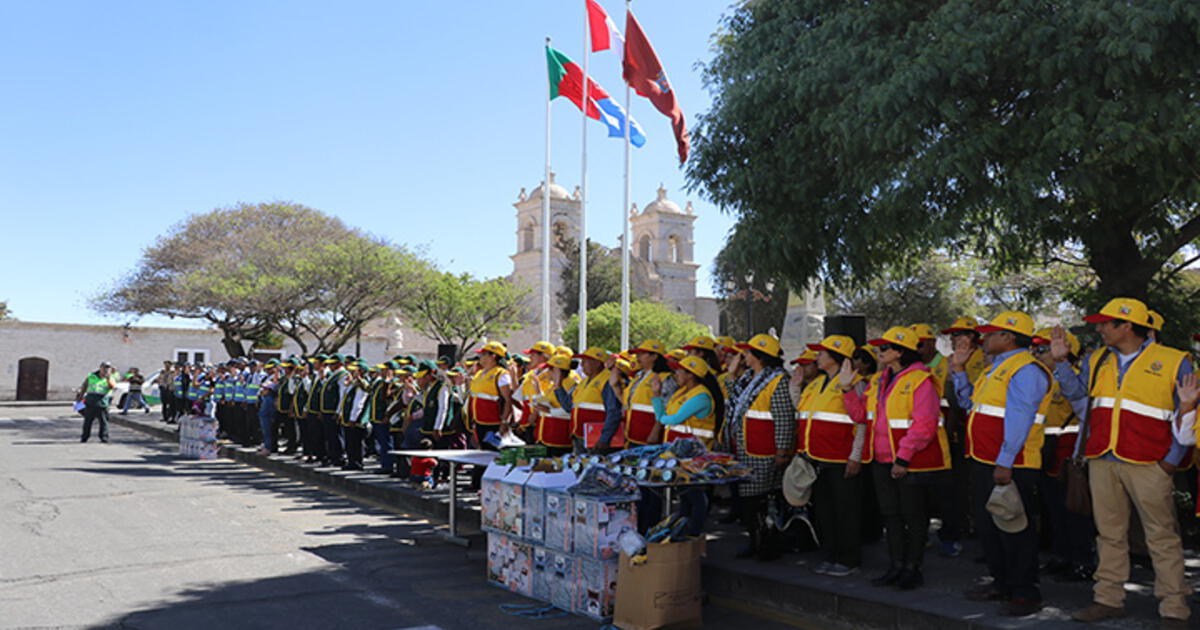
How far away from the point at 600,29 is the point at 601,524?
14.2 metres

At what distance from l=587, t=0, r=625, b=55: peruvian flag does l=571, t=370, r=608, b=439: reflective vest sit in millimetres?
10629

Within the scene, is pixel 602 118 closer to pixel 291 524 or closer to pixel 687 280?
pixel 291 524

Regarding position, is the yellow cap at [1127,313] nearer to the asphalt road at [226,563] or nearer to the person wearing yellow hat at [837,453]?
the person wearing yellow hat at [837,453]

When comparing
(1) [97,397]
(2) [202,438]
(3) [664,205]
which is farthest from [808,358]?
(3) [664,205]

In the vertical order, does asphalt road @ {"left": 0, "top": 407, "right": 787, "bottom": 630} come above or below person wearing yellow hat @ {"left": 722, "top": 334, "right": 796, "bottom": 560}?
below

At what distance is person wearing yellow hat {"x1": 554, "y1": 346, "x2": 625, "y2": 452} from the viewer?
930 cm

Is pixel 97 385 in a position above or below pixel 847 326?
below

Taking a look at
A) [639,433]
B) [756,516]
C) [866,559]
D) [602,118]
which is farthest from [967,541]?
[602,118]

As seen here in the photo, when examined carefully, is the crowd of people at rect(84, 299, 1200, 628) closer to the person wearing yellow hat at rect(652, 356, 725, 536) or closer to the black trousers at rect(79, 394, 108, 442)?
the person wearing yellow hat at rect(652, 356, 725, 536)

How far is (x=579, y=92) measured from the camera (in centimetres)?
2028

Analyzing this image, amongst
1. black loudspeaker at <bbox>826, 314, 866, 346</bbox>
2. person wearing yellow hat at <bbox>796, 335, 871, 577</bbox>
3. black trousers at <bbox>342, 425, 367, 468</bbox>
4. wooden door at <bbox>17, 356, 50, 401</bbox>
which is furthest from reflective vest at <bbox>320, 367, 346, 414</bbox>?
wooden door at <bbox>17, 356, 50, 401</bbox>

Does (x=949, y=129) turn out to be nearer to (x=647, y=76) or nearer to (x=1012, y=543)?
(x=1012, y=543)

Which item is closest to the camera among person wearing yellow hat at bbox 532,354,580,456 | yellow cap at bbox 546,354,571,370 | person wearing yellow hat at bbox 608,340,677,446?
person wearing yellow hat at bbox 608,340,677,446

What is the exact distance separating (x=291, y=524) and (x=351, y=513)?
1127 millimetres
